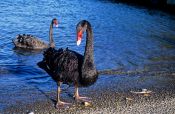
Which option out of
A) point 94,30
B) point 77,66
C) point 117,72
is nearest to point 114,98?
point 77,66

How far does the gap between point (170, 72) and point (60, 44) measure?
4951mm

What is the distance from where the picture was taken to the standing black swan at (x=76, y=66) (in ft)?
28.3

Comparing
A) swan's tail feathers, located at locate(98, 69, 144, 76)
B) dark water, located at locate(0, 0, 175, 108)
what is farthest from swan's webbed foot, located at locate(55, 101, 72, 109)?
swan's tail feathers, located at locate(98, 69, 144, 76)

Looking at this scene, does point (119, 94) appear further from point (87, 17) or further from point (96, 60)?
point (87, 17)

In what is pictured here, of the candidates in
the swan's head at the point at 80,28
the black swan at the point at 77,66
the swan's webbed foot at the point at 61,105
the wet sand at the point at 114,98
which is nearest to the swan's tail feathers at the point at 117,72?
the wet sand at the point at 114,98

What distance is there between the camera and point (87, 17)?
22203 millimetres

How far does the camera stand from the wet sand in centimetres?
880

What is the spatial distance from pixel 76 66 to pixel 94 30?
33.9ft

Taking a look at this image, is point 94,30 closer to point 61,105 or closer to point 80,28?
point 61,105

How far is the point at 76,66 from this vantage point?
886 cm

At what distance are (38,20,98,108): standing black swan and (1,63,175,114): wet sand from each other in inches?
14.4

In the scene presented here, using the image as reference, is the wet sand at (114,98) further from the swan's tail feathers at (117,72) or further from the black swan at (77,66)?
the swan's tail feathers at (117,72)

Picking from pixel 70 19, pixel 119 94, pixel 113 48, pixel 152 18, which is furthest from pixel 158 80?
pixel 152 18

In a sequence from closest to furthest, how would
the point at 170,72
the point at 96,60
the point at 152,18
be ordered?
the point at 170,72 < the point at 96,60 < the point at 152,18
